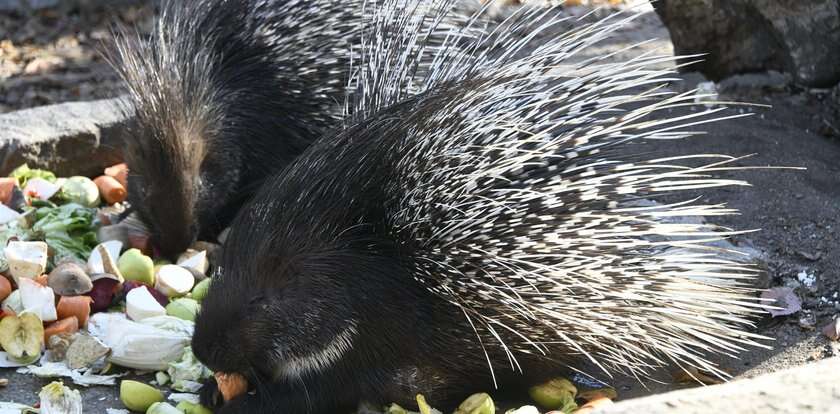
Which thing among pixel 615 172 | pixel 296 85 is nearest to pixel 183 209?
pixel 296 85

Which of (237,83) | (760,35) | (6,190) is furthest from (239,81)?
(760,35)

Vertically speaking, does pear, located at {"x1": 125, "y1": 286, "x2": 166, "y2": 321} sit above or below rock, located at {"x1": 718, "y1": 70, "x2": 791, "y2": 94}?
above

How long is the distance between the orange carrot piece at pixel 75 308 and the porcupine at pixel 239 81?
17.4 inches

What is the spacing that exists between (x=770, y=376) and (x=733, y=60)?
294 cm

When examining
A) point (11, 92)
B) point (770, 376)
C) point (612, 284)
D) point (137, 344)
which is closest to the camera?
point (770, 376)

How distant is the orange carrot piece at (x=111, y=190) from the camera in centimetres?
430

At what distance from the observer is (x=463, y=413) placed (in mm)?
2783

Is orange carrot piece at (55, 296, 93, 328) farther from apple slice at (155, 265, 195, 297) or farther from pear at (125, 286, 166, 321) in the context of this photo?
apple slice at (155, 265, 195, 297)

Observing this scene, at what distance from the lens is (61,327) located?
329 cm

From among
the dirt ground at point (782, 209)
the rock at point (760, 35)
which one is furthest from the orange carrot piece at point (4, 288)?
the rock at point (760, 35)

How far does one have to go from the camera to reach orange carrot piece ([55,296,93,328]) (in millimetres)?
3365

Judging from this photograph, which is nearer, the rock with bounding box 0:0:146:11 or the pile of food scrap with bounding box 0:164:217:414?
the pile of food scrap with bounding box 0:164:217:414

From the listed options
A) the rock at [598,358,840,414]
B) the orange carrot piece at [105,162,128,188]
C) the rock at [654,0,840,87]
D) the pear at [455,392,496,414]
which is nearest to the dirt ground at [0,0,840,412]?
the rock at [654,0,840,87]

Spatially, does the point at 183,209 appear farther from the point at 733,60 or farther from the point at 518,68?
the point at 733,60
